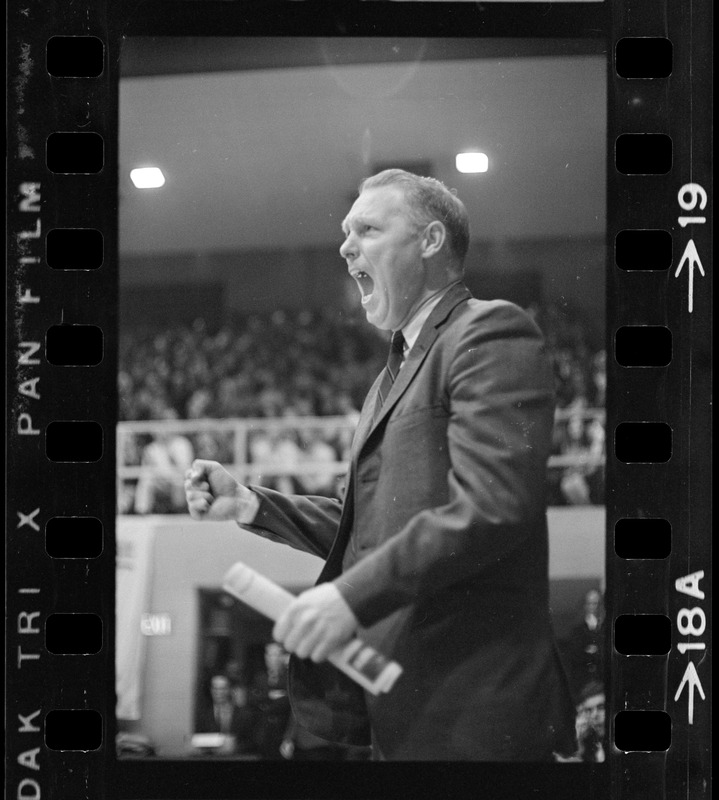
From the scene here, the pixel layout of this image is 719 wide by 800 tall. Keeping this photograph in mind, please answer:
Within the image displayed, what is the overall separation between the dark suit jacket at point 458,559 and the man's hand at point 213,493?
0.24 m

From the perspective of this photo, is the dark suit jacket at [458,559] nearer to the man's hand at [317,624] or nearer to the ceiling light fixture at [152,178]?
the man's hand at [317,624]

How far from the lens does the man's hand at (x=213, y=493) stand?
2369mm

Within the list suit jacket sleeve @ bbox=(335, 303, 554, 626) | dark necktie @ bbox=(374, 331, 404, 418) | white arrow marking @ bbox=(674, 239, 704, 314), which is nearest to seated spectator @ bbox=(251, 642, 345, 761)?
suit jacket sleeve @ bbox=(335, 303, 554, 626)

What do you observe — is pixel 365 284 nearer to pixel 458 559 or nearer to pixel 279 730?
pixel 458 559

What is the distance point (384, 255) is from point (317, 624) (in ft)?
2.68

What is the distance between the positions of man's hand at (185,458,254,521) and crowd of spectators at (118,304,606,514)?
2 cm

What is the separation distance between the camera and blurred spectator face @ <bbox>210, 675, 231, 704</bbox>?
2.37 m

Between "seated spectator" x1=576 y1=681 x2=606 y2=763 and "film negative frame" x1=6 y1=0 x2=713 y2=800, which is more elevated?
"film negative frame" x1=6 y1=0 x2=713 y2=800

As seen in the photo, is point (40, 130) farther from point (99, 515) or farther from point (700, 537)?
point (700, 537)

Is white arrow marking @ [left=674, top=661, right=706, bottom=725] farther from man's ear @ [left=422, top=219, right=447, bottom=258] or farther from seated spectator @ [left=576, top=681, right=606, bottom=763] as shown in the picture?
man's ear @ [left=422, top=219, right=447, bottom=258]

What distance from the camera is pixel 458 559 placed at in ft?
7.44

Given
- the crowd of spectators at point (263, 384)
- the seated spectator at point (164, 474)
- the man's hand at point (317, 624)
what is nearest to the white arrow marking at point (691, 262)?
the crowd of spectators at point (263, 384)

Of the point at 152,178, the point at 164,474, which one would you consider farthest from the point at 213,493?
the point at 152,178

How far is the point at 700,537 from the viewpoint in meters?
2.32
